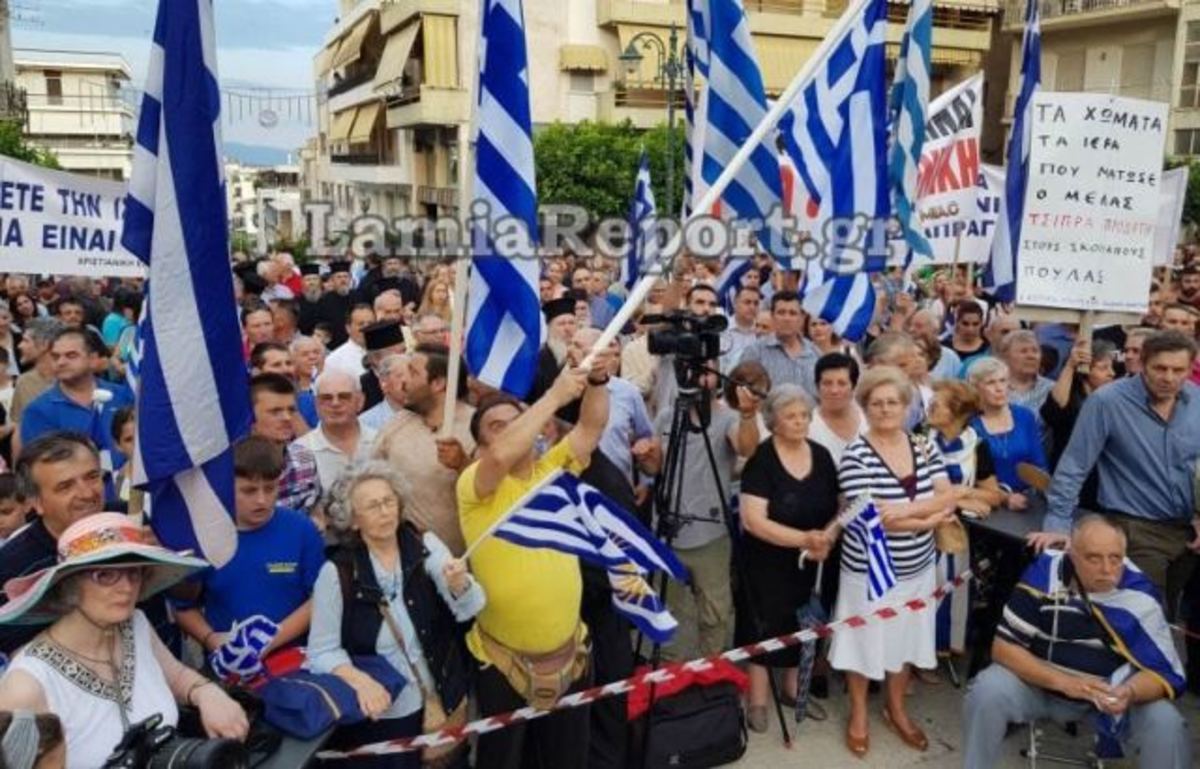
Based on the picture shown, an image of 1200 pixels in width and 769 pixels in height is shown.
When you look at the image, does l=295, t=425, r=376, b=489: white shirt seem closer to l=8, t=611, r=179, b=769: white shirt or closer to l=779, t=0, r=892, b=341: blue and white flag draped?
l=8, t=611, r=179, b=769: white shirt

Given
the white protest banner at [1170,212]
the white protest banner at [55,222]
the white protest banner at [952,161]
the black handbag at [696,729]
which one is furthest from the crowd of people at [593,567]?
the white protest banner at [1170,212]

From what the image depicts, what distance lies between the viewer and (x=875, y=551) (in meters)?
4.06

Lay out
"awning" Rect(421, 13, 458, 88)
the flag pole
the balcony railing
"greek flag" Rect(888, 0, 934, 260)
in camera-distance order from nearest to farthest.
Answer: the flag pole → "greek flag" Rect(888, 0, 934, 260) → the balcony railing → "awning" Rect(421, 13, 458, 88)

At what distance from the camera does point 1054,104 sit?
521 centimetres

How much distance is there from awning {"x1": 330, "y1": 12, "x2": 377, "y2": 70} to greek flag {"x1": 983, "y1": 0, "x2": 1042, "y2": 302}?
33.7 metres

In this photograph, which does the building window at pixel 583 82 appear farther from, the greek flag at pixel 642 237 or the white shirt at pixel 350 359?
the white shirt at pixel 350 359

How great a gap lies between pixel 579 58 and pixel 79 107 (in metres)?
56.7

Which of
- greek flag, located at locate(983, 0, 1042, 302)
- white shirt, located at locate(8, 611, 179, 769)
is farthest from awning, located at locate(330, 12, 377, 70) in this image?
white shirt, located at locate(8, 611, 179, 769)

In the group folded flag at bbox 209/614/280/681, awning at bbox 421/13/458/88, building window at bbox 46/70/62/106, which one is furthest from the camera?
building window at bbox 46/70/62/106

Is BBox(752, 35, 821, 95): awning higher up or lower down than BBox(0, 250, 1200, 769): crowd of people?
higher up

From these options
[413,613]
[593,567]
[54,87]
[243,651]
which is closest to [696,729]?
[593,567]

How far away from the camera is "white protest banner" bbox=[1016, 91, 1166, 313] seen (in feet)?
16.6

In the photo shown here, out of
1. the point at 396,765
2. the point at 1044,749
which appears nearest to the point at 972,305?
the point at 1044,749

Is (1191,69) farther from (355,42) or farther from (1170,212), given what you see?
(355,42)
